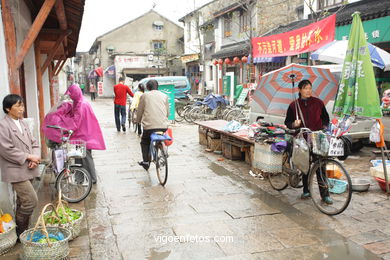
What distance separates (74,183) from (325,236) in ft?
11.8

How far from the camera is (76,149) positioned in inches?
213

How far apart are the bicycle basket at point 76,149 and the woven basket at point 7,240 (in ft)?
5.02

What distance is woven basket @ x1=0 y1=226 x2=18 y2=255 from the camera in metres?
3.76

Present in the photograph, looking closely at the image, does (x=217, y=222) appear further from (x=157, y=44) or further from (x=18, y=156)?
(x=157, y=44)

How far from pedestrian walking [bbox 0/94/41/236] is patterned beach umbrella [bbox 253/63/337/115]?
13.2ft

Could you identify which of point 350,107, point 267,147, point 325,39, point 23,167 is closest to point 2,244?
point 23,167

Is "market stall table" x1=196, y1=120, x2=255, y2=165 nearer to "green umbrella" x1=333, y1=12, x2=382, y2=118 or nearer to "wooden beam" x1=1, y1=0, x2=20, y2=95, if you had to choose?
"green umbrella" x1=333, y1=12, x2=382, y2=118

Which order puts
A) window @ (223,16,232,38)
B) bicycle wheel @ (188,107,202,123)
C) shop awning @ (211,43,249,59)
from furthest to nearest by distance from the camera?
window @ (223,16,232,38) → shop awning @ (211,43,249,59) → bicycle wheel @ (188,107,202,123)

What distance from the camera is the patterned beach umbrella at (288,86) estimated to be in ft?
19.8

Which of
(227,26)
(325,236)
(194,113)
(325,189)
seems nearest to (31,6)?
(325,189)

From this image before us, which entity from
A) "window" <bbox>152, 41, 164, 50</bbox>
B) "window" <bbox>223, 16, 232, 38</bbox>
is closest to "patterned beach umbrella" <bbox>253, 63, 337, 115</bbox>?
"window" <bbox>223, 16, 232, 38</bbox>

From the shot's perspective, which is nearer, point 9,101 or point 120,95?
point 9,101

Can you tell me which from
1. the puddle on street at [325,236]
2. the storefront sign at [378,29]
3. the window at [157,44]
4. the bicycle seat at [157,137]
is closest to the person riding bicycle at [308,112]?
the puddle on street at [325,236]

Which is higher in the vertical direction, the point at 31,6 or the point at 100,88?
the point at 31,6
